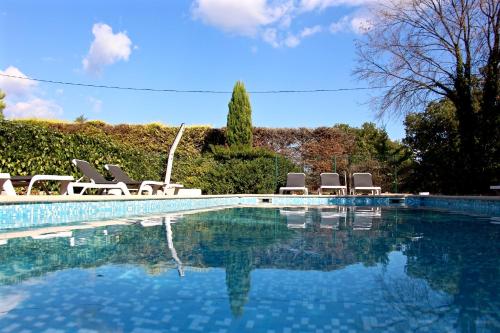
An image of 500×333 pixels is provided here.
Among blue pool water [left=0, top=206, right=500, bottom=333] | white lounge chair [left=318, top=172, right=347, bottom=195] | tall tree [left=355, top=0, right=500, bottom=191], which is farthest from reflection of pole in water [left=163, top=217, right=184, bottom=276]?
tall tree [left=355, top=0, right=500, bottom=191]

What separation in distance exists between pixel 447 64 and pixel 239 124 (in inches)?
319

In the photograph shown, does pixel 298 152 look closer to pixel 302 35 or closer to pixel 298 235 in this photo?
pixel 302 35

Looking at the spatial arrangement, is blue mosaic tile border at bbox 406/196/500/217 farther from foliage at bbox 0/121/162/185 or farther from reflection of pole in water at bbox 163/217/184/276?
foliage at bbox 0/121/162/185

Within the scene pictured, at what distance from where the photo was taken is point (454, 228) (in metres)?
6.50

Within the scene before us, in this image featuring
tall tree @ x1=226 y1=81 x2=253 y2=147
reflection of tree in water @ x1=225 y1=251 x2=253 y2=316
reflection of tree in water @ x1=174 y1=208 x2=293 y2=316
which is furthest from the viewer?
tall tree @ x1=226 y1=81 x2=253 y2=147

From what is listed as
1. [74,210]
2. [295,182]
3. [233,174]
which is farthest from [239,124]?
[74,210]

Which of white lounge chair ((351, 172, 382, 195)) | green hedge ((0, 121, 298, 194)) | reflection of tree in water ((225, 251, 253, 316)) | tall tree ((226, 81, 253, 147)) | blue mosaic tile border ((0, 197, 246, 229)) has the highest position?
tall tree ((226, 81, 253, 147))

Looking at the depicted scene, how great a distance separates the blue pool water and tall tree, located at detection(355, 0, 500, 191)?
28.0ft

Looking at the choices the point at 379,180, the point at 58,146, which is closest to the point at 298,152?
the point at 379,180

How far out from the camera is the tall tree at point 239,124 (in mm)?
17641

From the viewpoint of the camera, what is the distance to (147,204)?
31.8 feet

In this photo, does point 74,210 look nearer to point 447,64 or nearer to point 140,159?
point 140,159

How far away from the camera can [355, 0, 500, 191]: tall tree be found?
12.4m

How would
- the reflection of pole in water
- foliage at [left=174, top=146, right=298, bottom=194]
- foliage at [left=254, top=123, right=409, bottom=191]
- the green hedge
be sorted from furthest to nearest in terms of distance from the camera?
foliage at [left=254, top=123, right=409, bottom=191] < foliage at [left=174, top=146, right=298, bottom=194] < the green hedge < the reflection of pole in water
